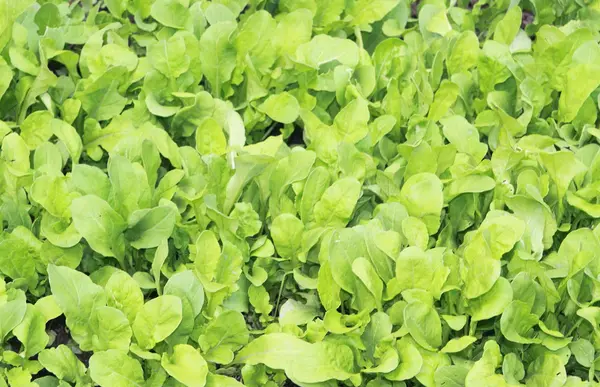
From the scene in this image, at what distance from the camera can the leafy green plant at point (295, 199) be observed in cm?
183

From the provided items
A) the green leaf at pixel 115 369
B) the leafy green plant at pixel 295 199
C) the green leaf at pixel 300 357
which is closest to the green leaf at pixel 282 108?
the leafy green plant at pixel 295 199

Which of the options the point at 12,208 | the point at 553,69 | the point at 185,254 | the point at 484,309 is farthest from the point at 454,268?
the point at 12,208

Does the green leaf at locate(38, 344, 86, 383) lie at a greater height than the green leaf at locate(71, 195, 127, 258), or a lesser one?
lesser

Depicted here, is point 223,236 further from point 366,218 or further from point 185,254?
point 366,218

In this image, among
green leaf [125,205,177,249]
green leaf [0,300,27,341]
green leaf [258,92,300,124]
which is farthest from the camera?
green leaf [258,92,300,124]

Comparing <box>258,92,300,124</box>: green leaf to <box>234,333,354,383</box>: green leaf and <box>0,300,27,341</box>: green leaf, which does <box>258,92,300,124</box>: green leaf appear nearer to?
<box>234,333,354,383</box>: green leaf

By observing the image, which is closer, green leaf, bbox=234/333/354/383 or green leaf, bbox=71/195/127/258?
green leaf, bbox=234/333/354/383

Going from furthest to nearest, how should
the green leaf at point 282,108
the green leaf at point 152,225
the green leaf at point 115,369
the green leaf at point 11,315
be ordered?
the green leaf at point 282,108 → the green leaf at point 152,225 → the green leaf at point 11,315 → the green leaf at point 115,369

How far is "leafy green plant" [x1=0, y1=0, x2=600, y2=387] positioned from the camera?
5.99ft

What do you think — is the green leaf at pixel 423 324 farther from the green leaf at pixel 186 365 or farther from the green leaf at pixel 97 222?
the green leaf at pixel 97 222

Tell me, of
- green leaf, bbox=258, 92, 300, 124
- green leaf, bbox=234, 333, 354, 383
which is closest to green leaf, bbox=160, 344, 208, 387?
green leaf, bbox=234, 333, 354, 383

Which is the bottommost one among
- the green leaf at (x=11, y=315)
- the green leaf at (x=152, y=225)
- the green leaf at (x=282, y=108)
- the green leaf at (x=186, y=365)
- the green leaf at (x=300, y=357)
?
the green leaf at (x=300, y=357)

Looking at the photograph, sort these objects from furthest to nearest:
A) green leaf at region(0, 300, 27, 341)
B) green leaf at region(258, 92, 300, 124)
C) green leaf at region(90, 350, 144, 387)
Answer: green leaf at region(258, 92, 300, 124) → green leaf at region(0, 300, 27, 341) → green leaf at region(90, 350, 144, 387)

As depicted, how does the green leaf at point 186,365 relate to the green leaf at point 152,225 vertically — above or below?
below
